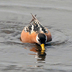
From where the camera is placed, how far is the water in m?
8.91

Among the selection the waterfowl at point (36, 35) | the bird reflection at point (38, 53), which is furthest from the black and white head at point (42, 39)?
the bird reflection at point (38, 53)

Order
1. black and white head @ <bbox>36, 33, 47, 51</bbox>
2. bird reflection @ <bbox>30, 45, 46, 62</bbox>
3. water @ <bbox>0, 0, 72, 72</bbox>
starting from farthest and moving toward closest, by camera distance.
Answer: black and white head @ <bbox>36, 33, 47, 51</bbox> < bird reflection @ <bbox>30, 45, 46, 62</bbox> < water @ <bbox>0, 0, 72, 72</bbox>

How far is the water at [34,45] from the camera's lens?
351 inches

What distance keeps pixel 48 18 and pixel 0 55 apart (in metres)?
5.57

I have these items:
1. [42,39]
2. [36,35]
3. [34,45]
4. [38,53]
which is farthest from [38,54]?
[36,35]

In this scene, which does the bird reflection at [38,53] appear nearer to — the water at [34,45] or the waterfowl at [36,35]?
the water at [34,45]

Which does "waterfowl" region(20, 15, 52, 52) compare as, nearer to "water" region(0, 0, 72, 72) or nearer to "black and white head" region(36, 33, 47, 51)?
"black and white head" region(36, 33, 47, 51)

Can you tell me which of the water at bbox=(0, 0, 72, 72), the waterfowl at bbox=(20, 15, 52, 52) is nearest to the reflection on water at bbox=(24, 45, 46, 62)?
the water at bbox=(0, 0, 72, 72)

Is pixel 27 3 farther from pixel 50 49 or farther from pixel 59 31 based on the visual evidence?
pixel 50 49

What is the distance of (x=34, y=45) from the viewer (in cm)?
1122

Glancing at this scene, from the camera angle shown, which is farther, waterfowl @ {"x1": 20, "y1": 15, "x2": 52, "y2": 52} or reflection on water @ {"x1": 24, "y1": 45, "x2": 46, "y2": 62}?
waterfowl @ {"x1": 20, "y1": 15, "x2": 52, "y2": 52}

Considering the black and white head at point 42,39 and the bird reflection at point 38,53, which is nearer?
the bird reflection at point 38,53

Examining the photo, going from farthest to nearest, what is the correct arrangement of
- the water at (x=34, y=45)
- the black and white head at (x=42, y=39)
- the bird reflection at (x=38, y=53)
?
the black and white head at (x=42, y=39), the bird reflection at (x=38, y=53), the water at (x=34, y=45)

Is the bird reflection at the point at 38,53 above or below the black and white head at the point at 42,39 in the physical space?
below
